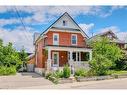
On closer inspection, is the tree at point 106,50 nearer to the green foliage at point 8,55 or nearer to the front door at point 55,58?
the front door at point 55,58

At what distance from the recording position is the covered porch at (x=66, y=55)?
2295cm

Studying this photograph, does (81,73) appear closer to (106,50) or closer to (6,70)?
(106,50)

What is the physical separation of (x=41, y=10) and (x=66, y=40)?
550cm

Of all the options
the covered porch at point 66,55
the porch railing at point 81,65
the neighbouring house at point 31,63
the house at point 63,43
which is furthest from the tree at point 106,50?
the neighbouring house at point 31,63

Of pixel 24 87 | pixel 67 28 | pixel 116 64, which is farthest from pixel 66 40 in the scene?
pixel 24 87

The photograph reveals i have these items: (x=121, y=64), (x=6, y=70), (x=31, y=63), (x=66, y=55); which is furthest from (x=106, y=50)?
(x=31, y=63)

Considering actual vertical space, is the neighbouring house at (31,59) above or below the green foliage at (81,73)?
above

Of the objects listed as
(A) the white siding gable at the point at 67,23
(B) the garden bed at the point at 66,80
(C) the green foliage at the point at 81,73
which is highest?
(A) the white siding gable at the point at 67,23

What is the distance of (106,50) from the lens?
20.5m

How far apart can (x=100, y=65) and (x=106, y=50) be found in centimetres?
134

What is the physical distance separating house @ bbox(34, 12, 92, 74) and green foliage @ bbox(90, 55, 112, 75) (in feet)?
10.1

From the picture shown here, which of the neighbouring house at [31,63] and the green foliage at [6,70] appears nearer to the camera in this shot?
the green foliage at [6,70]

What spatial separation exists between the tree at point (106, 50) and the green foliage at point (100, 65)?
0.41 meters
